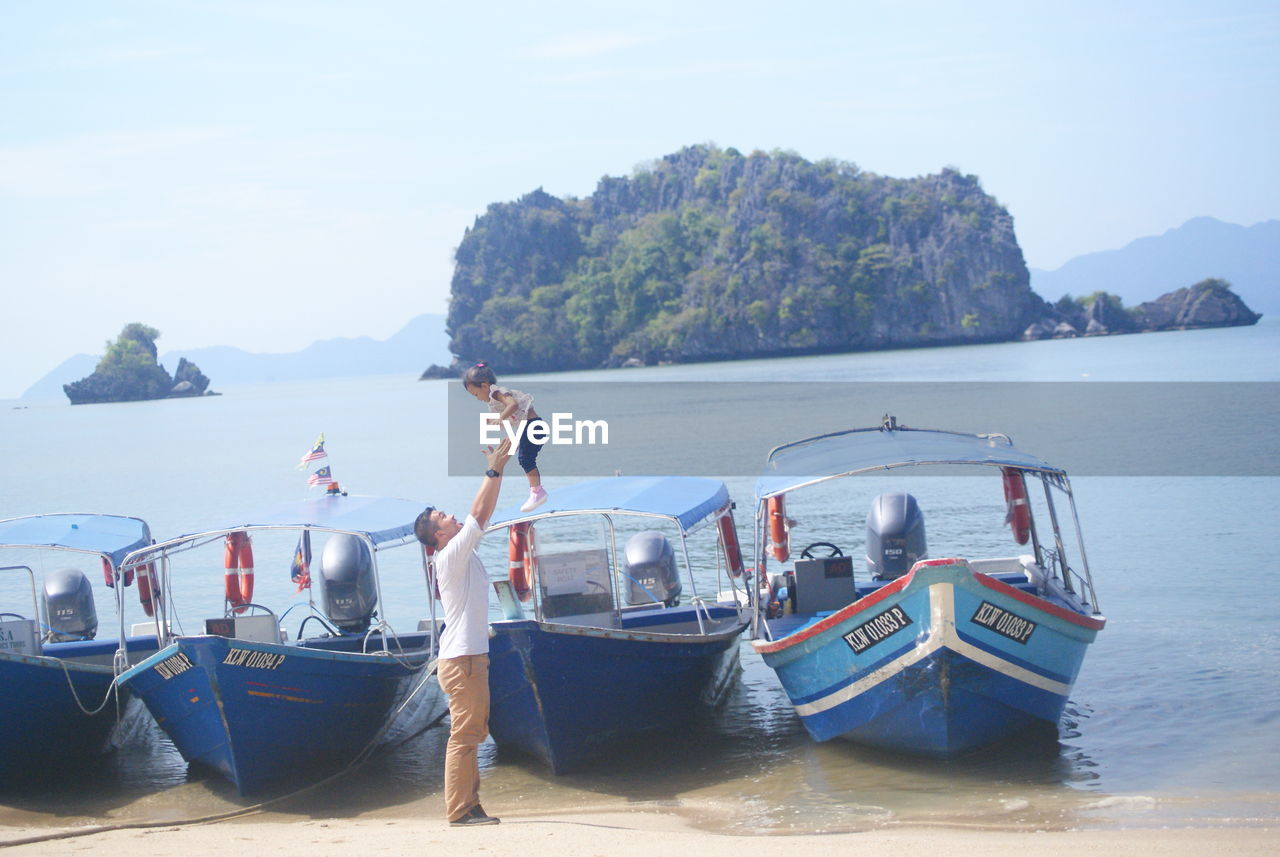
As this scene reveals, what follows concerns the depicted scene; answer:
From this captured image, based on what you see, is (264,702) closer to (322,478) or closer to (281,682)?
(281,682)

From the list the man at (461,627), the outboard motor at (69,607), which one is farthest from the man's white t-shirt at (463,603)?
the outboard motor at (69,607)

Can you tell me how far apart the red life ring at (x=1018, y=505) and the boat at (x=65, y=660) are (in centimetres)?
936

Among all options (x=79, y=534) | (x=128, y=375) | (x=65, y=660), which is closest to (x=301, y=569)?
(x=79, y=534)

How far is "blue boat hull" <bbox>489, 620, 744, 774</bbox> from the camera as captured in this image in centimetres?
1054

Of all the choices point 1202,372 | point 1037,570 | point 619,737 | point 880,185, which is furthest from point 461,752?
point 880,185

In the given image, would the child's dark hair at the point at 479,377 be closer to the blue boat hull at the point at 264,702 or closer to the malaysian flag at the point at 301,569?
the blue boat hull at the point at 264,702

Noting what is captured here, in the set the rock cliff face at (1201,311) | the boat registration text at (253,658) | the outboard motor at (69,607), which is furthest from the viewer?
the rock cliff face at (1201,311)

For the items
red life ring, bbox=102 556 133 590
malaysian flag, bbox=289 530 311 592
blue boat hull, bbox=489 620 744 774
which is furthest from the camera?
malaysian flag, bbox=289 530 311 592

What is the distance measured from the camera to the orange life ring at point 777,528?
45.7 feet

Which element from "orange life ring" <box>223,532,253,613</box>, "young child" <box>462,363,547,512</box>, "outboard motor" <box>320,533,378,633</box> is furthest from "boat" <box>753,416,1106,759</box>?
"orange life ring" <box>223,532,253,613</box>

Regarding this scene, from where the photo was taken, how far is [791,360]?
134125mm

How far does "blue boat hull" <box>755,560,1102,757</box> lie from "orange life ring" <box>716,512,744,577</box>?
110 inches

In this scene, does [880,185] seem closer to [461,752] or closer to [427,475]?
[427,475]

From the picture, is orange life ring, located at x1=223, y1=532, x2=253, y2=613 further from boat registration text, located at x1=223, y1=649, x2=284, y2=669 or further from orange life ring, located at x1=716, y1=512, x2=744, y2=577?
orange life ring, located at x1=716, y1=512, x2=744, y2=577
